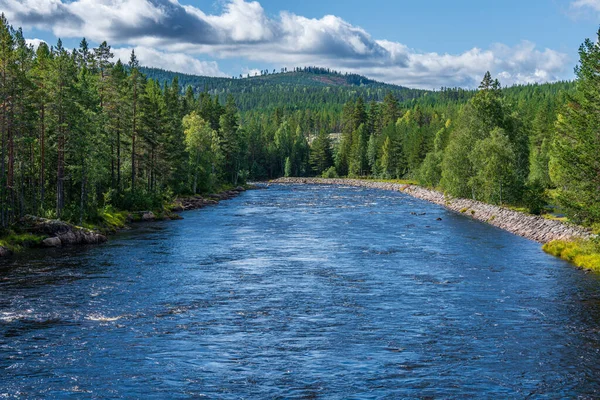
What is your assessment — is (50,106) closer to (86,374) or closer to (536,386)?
(86,374)

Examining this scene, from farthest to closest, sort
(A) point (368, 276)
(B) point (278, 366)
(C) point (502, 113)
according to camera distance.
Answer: (C) point (502, 113) → (A) point (368, 276) → (B) point (278, 366)

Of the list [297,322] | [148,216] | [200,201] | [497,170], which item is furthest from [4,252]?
[497,170]

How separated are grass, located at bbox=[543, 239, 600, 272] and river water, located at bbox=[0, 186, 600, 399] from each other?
4.70 ft

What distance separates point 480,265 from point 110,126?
50455 millimetres

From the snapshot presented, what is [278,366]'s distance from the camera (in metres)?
23.9

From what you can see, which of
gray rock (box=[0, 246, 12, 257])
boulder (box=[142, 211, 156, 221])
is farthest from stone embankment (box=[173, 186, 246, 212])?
gray rock (box=[0, 246, 12, 257])

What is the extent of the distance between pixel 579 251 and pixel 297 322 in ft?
92.9

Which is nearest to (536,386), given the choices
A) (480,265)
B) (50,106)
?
(480,265)

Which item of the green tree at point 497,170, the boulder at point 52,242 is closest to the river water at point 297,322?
the boulder at point 52,242

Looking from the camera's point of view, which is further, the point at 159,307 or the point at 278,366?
the point at 159,307

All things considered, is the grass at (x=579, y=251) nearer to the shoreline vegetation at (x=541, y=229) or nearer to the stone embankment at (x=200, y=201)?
the shoreline vegetation at (x=541, y=229)

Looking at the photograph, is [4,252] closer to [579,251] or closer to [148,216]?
[148,216]

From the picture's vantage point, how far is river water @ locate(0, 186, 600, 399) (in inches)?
876

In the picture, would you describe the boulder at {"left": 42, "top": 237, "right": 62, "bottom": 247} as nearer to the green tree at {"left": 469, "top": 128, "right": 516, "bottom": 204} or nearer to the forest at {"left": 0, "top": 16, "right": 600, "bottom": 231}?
the forest at {"left": 0, "top": 16, "right": 600, "bottom": 231}
